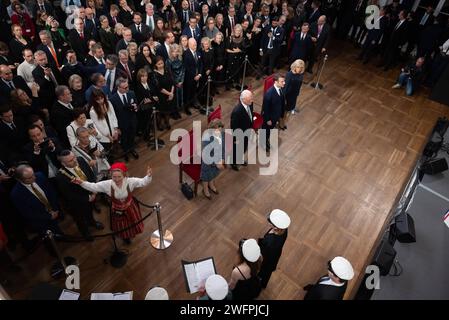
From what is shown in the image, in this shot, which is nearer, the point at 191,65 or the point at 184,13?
the point at 191,65

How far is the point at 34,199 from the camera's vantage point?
3730mm

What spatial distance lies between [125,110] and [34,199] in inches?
83.6

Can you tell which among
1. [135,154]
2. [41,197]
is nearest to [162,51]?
[135,154]

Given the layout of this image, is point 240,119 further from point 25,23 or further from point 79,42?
point 25,23

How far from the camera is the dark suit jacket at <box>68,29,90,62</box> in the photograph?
21.1ft

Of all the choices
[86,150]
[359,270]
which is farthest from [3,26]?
[359,270]

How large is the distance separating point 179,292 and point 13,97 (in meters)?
3.53

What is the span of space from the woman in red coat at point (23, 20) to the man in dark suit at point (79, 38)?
1027mm

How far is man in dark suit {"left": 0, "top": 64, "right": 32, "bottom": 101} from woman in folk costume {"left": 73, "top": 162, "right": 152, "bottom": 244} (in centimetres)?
218

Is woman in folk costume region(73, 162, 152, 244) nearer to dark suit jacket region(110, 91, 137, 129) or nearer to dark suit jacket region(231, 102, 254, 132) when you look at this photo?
dark suit jacket region(110, 91, 137, 129)

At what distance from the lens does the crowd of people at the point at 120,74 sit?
4105 mm

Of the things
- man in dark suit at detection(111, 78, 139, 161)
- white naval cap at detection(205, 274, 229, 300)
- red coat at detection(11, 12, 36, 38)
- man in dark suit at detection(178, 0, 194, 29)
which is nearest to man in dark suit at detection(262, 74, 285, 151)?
man in dark suit at detection(111, 78, 139, 161)

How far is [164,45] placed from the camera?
654 cm

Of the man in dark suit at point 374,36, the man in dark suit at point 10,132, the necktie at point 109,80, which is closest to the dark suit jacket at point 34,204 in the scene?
the man in dark suit at point 10,132
